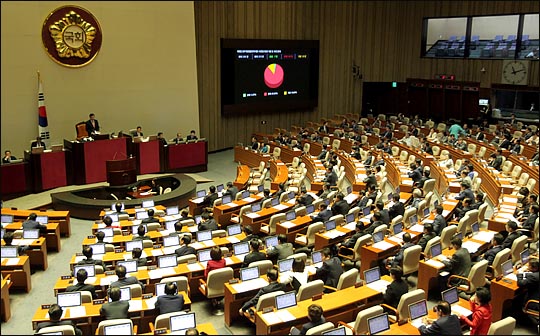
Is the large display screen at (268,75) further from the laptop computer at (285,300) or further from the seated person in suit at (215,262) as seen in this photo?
the laptop computer at (285,300)

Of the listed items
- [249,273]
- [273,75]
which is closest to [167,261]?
[249,273]

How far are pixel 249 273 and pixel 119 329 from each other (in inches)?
92.8

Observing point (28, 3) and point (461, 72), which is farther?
point (461, 72)

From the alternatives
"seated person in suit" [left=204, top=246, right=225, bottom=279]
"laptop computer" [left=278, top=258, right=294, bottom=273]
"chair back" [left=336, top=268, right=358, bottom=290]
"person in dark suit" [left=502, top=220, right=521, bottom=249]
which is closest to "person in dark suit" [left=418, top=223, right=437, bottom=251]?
"person in dark suit" [left=502, top=220, right=521, bottom=249]

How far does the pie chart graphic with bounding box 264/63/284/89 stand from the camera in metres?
23.6

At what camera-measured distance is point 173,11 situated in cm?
1959

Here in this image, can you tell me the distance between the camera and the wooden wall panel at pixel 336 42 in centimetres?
2222

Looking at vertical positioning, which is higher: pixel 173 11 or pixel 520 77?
pixel 173 11

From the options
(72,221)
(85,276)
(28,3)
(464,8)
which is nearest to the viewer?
(85,276)

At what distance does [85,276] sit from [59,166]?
31.0 ft

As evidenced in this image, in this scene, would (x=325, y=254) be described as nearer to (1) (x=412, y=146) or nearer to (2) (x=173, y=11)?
(1) (x=412, y=146)

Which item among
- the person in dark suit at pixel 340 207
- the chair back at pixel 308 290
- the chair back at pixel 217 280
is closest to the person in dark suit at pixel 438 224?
the person in dark suit at pixel 340 207

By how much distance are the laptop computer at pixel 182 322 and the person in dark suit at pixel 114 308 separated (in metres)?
0.82

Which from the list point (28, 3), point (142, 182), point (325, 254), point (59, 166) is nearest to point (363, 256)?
point (325, 254)
